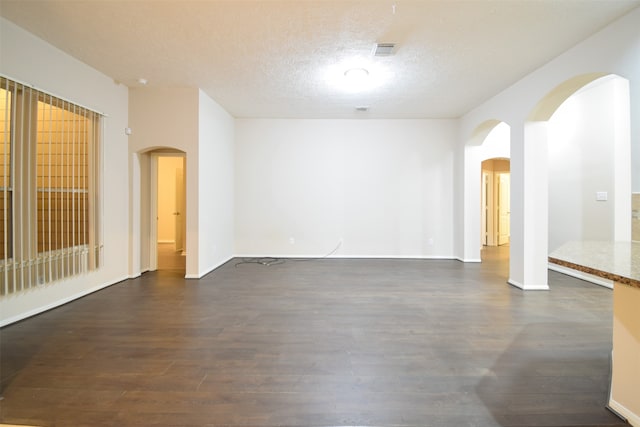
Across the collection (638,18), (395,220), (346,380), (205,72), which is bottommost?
(346,380)

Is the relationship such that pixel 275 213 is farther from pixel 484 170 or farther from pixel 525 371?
pixel 484 170

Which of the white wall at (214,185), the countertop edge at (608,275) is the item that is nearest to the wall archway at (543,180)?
the countertop edge at (608,275)

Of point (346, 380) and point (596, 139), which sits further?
point (596, 139)

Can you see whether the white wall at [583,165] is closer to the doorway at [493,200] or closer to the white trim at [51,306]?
the doorway at [493,200]

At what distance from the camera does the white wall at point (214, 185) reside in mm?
4273

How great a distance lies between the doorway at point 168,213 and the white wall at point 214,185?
22.9 inches

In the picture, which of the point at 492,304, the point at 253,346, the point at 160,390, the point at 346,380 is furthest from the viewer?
the point at 492,304

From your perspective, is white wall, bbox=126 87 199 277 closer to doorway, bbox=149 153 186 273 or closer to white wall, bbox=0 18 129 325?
white wall, bbox=0 18 129 325

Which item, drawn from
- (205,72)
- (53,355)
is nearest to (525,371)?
(53,355)

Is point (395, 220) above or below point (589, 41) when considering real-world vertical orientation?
below

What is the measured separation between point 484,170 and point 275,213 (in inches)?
243

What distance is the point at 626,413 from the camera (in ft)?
4.75

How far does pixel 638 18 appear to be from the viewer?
2.33 metres

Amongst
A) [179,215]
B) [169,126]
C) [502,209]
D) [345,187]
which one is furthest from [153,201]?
[502,209]
